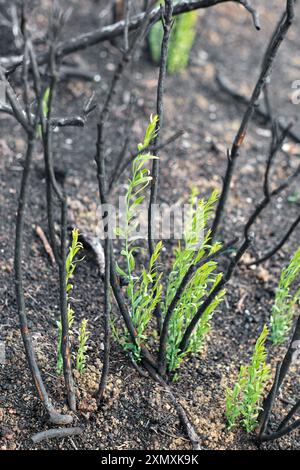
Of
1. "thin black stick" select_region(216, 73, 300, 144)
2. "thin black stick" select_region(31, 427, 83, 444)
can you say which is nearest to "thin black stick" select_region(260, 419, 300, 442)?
"thin black stick" select_region(31, 427, 83, 444)

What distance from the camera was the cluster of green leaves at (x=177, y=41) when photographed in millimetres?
4062

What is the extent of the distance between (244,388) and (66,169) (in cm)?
158

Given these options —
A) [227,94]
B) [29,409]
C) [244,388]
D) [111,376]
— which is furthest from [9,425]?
[227,94]

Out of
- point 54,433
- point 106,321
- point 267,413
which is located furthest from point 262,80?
point 54,433

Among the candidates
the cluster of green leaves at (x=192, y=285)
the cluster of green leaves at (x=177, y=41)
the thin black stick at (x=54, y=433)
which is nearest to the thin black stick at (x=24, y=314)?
the thin black stick at (x=54, y=433)

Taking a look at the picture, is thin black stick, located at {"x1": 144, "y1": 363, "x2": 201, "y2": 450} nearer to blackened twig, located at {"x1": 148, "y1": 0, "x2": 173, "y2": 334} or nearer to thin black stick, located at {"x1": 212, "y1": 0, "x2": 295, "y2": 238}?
blackened twig, located at {"x1": 148, "y1": 0, "x2": 173, "y2": 334}

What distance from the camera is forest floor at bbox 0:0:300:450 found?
228 cm

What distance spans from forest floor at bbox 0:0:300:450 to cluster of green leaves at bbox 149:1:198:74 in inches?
3.9

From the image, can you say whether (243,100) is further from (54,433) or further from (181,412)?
(54,433)

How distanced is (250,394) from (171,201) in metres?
1.43

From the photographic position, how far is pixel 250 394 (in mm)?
2217

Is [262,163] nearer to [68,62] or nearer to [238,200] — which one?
[238,200]

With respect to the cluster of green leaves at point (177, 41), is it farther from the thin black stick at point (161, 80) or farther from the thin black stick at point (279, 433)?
the thin black stick at point (279, 433)

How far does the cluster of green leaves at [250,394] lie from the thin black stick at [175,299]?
269mm
